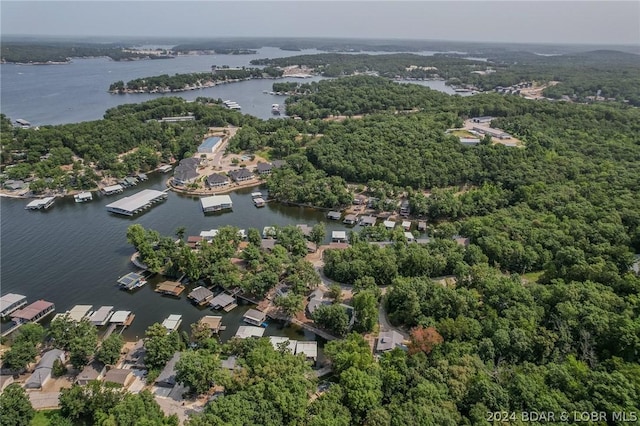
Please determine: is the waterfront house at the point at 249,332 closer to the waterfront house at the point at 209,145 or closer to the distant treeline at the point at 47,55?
the waterfront house at the point at 209,145

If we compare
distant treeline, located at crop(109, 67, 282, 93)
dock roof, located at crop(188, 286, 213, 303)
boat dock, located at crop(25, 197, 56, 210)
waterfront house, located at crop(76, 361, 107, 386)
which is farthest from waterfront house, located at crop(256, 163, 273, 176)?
distant treeline, located at crop(109, 67, 282, 93)

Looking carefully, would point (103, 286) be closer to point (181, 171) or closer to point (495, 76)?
point (181, 171)

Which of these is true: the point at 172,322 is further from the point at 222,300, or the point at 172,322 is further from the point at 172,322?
the point at 222,300

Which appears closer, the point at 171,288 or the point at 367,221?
the point at 171,288

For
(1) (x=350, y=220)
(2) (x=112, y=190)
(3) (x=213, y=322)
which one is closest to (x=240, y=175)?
(2) (x=112, y=190)

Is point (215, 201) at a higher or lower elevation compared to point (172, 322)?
higher

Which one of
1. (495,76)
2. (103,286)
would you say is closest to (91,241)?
(103,286)
